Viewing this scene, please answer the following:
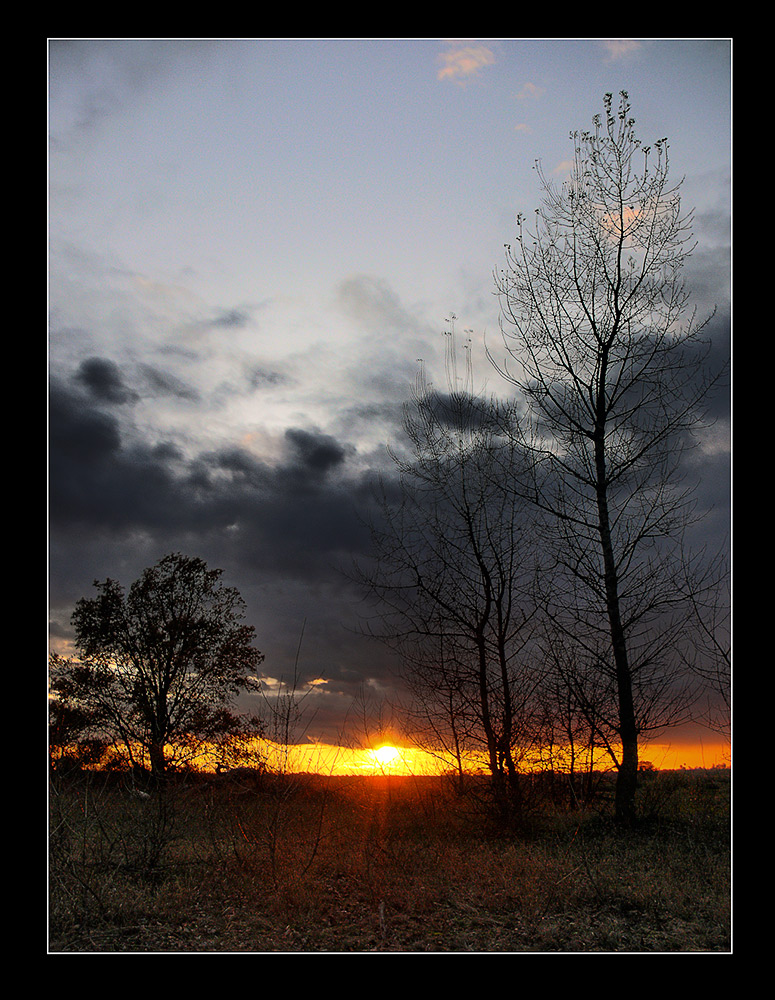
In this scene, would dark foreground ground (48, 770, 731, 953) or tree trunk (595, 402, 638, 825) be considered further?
tree trunk (595, 402, 638, 825)

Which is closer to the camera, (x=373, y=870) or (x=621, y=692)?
(x=373, y=870)

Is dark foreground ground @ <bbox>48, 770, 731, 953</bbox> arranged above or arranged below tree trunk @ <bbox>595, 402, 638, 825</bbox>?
below

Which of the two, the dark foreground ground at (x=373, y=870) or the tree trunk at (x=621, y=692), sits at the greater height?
the tree trunk at (x=621, y=692)

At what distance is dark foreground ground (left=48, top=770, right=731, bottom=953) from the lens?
592 centimetres

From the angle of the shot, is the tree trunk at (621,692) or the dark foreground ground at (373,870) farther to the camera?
the tree trunk at (621,692)

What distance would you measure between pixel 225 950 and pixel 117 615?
8.76 meters

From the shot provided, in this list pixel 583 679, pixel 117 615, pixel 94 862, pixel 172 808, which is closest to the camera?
pixel 94 862

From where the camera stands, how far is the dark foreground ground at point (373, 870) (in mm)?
5918

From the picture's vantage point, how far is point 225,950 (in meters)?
5.62

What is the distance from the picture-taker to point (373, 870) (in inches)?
295

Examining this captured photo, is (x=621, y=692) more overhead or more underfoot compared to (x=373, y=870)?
more overhead
